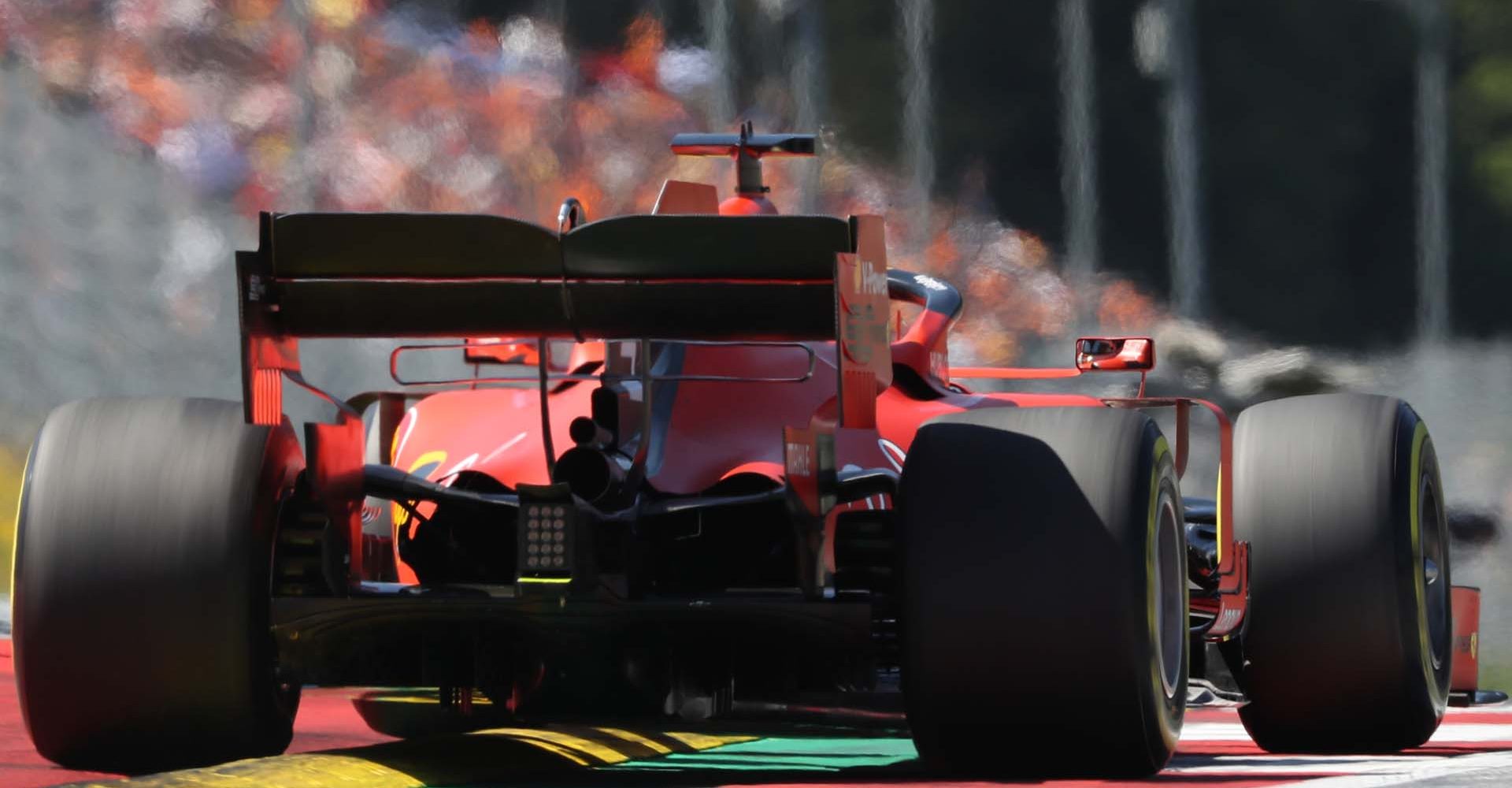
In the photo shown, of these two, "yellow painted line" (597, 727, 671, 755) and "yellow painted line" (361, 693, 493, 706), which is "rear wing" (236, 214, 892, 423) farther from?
"yellow painted line" (361, 693, 493, 706)

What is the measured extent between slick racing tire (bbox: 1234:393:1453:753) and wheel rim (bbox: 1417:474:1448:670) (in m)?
0.25

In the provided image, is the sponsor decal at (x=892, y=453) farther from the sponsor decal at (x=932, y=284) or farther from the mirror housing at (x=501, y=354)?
the mirror housing at (x=501, y=354)

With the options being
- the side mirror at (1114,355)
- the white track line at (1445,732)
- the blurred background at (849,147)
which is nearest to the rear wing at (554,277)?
the side mirror at (1114,355)

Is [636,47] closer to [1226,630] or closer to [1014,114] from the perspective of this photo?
[1014,114]

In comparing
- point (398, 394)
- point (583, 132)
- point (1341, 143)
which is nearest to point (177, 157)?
point (583, 132)

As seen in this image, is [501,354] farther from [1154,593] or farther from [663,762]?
[1154,593]

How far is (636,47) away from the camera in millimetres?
19531

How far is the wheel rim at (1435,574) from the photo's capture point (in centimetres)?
710

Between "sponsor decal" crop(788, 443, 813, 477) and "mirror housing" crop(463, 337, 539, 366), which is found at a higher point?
"mirror housing" crop(463, 337, 539, 366)

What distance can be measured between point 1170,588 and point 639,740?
67.9 inches

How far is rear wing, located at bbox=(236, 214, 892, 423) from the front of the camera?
545 cm

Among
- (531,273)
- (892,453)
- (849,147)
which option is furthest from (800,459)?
(849,147)

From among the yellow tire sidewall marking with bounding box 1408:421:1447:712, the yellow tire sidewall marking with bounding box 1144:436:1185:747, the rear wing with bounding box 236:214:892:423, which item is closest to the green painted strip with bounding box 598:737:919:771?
the yellow tire sidewall marking with bounding box 1144:436:1185:747

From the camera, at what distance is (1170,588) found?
593cm
